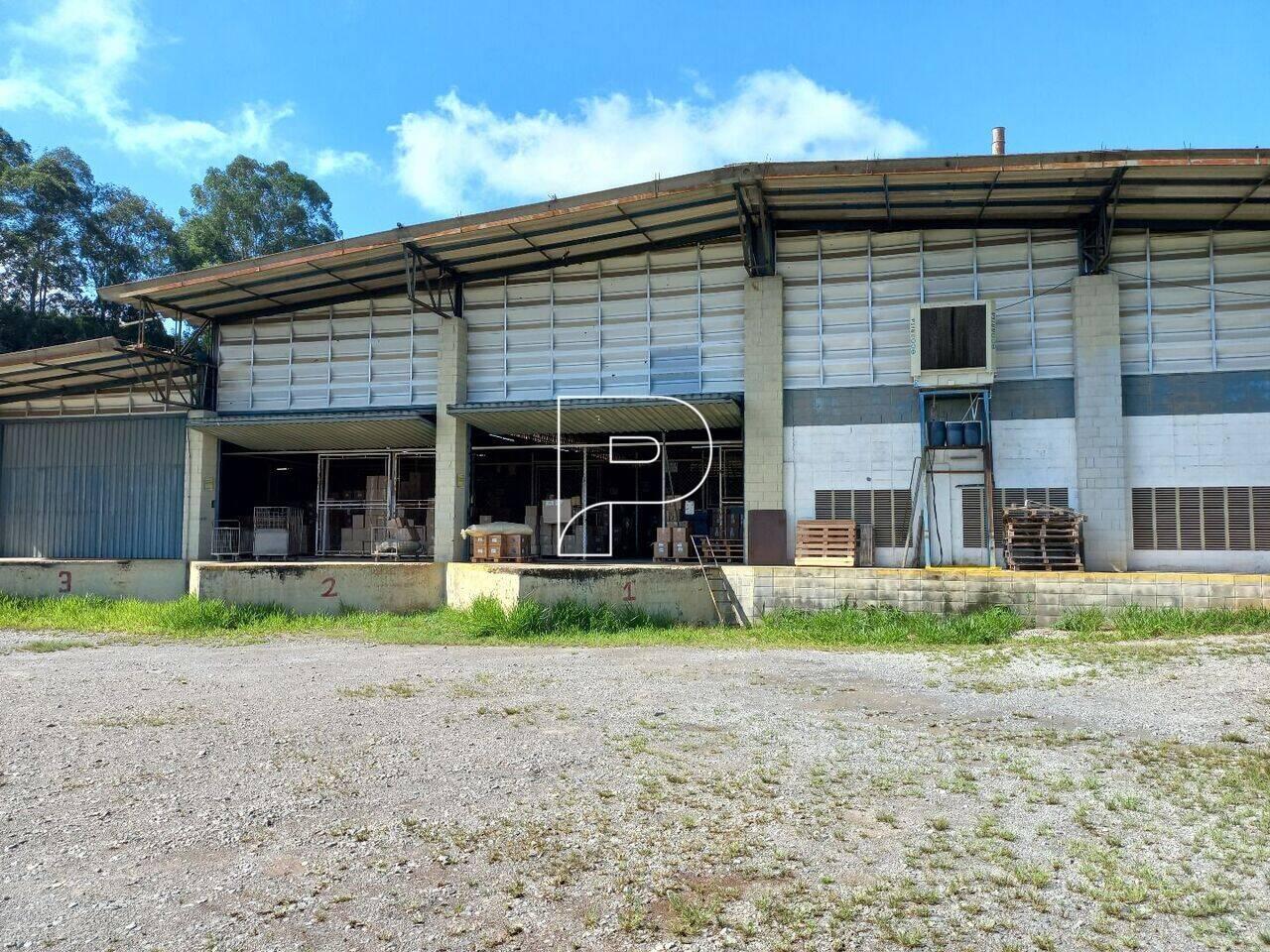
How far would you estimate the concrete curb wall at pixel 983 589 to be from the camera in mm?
13102

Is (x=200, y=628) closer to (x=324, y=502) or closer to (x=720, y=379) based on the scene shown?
(x=324, y=502)

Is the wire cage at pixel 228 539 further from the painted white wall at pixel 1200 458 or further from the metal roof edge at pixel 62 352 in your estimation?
the painted white wall at pixel 1200 458

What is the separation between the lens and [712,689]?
9023 millimetres

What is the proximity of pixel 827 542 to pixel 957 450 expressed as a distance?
9.90 feet

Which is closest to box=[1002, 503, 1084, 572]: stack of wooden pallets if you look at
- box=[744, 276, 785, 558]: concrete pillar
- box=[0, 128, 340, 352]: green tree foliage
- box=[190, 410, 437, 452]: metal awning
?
box=[744, 276, 785, 558]: concrete pillar

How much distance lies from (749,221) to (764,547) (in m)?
6.45

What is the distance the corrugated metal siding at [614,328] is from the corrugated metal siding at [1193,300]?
7290mm

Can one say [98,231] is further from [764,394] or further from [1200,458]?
[1200,458]

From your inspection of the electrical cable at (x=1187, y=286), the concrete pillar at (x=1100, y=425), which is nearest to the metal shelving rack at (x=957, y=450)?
the concrete pillar at (x=1100, y=425)

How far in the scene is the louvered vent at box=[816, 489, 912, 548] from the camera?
16.5 meters

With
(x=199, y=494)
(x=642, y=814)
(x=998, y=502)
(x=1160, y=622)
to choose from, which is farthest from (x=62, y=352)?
(x=1160, y=622)

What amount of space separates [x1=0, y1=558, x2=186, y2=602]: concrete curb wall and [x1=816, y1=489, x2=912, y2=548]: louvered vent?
14121 millimetres

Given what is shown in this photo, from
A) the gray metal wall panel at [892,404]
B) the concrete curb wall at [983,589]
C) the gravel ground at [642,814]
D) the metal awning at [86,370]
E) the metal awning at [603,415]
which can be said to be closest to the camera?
the gravel ground at [642,814]

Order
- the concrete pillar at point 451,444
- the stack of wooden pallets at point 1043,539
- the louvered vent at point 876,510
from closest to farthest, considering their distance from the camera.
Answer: the stack of wooden pallets at point 1043,539 → the louvered vent at point 876,510 → the concrete pillar at point 451,444
